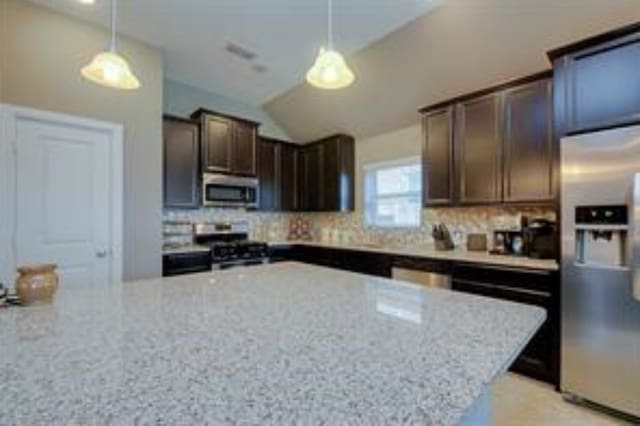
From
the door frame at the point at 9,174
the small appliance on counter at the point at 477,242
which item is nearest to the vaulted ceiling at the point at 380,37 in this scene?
the door frame at the point at 9,174

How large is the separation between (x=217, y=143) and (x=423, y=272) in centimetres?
288

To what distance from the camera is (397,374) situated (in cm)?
77

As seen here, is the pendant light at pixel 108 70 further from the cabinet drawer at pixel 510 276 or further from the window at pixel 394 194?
the window at pixel 394 194

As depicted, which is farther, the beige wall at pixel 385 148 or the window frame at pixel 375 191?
the window frame at pixel 375 191

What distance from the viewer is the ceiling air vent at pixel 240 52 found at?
138 inches

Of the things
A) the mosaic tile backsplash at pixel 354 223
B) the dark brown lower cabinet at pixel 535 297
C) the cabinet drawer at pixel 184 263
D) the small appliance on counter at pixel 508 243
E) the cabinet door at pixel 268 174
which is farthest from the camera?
the cabinet door at pixel 268 174

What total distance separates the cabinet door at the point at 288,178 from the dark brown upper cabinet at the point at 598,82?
3497 millimetres

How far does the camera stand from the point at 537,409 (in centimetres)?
221

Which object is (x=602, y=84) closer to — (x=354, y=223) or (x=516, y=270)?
(x=516, y=270)

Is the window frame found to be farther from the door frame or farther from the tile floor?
the door frame

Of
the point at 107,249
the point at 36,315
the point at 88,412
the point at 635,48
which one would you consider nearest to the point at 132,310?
the point at 36,315

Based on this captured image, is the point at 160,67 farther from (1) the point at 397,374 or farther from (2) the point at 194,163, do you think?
(1) the point at 397,374

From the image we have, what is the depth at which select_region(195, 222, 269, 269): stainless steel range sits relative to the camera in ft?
13.3

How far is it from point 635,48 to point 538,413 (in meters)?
2.37
